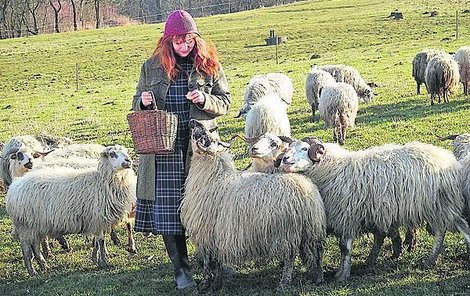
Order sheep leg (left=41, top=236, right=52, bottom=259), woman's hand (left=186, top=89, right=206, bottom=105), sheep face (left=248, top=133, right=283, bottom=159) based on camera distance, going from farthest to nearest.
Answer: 1. sheep leg (left=41, top=236, right=52, bottom=259)
2. sheep face (left=248, top=133, right=283, bottom=159)
3. woman's hand (left=186, top=89, right=206, bottom=105)

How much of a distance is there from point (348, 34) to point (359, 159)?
1401 inches

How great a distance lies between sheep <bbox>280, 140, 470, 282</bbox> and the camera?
6527 millimetres

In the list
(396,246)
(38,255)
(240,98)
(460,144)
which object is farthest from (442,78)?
(38,255)

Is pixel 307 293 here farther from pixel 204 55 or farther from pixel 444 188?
pixel 204 55

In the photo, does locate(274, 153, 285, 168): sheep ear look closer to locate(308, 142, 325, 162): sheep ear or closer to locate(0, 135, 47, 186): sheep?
locate(308, 142, 325, 162): sheep ear

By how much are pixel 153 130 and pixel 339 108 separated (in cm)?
801

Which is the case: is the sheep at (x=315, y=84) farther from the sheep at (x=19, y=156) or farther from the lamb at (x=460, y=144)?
the lamb at (x=460, y=144)

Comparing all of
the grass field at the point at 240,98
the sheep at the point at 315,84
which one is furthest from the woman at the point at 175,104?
the sheep at the point at 315,84

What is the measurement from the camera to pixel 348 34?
41.2 m

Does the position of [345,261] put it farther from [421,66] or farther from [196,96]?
[421,66]

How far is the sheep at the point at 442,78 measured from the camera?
55.4 feet

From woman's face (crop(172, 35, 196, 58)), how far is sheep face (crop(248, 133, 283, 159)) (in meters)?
1.54

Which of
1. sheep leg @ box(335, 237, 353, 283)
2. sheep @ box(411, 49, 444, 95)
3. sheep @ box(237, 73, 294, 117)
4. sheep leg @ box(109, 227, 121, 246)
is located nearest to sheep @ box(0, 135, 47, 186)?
sheep leg @ box(109, 227, 121, 246)

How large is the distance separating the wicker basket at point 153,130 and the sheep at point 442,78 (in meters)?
12.1
